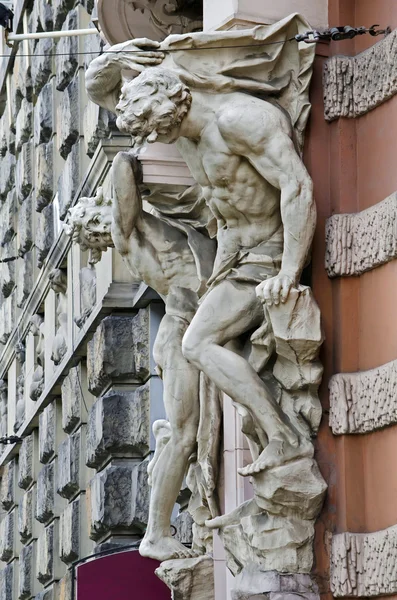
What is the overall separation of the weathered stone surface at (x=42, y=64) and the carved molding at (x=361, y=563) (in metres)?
9.27

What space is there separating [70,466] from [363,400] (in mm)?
6769

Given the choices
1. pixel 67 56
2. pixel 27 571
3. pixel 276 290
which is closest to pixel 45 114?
pixel 67 56

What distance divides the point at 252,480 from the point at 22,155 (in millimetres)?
11359

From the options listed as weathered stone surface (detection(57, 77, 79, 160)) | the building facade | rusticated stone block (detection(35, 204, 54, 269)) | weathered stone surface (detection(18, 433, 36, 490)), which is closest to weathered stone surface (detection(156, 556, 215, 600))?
the building facade

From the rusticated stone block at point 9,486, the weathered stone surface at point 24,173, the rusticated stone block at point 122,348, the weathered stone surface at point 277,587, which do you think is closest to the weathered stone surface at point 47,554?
the rusticated stone block at point 9,486

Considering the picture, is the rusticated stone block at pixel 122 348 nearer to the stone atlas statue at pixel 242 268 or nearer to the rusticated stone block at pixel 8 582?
the stone atlas statue at pixel 242 268

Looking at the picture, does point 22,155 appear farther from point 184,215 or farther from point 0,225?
point 184,215

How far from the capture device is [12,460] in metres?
20.9

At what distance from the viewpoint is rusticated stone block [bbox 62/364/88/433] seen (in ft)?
51.5

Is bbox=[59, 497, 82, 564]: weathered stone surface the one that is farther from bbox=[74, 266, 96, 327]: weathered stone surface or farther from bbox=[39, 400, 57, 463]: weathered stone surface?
bbox=[74, 266, 96, 327]: weathered stone surface

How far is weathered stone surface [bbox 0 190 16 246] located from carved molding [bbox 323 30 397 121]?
11829 mm

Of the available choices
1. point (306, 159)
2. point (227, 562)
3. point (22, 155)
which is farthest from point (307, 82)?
point (22, 155)

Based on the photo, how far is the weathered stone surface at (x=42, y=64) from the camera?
18.0m

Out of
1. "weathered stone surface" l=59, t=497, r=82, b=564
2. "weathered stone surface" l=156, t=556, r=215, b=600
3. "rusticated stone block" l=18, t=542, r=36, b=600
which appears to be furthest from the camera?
"rusticated stone block" l=18, t=542, r=36, b=600
